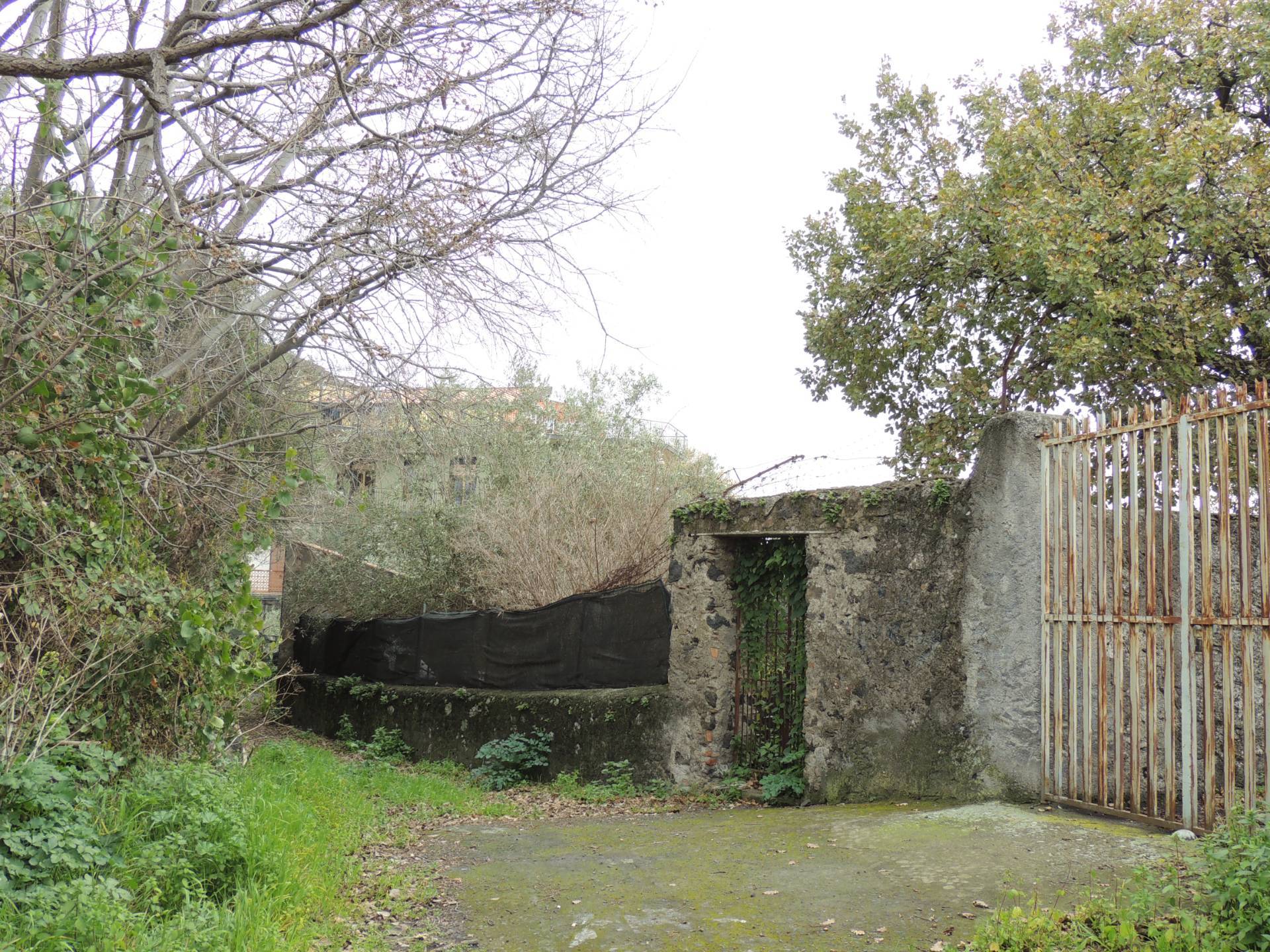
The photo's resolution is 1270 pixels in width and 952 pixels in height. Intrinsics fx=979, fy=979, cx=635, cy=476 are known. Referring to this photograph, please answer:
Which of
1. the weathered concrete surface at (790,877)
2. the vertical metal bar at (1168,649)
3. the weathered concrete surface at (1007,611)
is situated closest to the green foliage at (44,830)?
the weathered concrete surface at (790,877)

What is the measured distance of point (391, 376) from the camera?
7.82 m

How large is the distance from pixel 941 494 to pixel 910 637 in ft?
3.60

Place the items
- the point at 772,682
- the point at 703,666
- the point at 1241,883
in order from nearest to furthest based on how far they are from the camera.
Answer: the point at 1241,883, the point at 772,682, the point at 703,666

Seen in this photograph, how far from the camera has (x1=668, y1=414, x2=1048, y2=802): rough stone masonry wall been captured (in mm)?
6574

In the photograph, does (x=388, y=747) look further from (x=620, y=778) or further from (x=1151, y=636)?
(x=1151, y=636)

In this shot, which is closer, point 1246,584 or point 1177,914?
point 1177,914

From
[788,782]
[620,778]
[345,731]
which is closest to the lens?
[788,782]

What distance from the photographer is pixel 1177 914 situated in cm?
399

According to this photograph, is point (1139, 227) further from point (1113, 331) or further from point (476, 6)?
point (476, 6)

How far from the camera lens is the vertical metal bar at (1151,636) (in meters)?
5.61

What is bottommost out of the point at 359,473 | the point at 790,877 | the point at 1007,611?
the point at 790,877

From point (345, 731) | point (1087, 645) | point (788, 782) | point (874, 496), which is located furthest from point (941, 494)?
point (345, 731)

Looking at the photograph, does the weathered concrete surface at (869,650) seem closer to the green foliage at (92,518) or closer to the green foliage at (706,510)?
the green foliage at (706,510)

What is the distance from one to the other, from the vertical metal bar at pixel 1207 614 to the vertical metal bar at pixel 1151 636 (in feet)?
0.85
